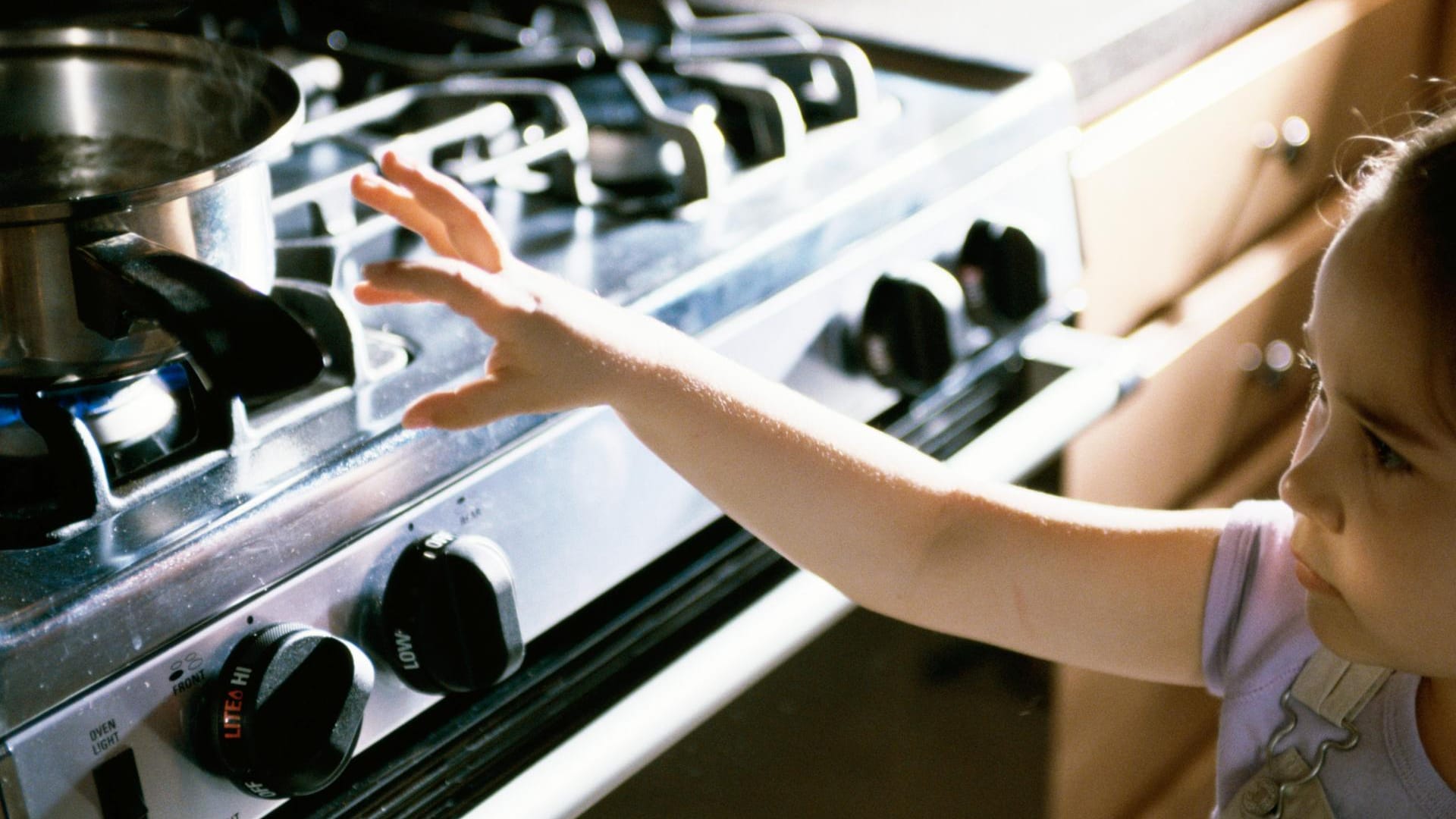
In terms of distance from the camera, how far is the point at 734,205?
29.4 inches

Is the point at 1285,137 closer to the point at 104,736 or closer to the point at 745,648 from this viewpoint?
the point at 745,648

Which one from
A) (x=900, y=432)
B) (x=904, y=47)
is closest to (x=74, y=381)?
(x=900, y=432)

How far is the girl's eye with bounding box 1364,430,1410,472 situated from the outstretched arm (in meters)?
0.15

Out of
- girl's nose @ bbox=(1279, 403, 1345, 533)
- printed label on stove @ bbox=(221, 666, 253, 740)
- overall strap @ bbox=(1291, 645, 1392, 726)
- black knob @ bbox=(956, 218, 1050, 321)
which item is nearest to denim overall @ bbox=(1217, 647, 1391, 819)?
overall strap @ bbox=(1291, 645, 1392, 726)

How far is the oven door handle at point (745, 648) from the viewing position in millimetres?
587

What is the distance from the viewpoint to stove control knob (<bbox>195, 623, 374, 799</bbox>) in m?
0.48

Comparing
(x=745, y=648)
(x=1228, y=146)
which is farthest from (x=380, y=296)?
(x=1228, y=146)

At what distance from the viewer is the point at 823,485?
64 cm

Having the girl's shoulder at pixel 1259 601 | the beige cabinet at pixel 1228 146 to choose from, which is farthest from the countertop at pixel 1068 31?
the girl's shoulder at pixel 1259 601

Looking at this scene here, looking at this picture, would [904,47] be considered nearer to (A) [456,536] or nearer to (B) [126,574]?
(A) [456,536]

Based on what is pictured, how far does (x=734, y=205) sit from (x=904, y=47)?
0.85 feet

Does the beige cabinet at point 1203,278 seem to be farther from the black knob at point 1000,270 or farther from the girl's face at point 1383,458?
the girl's face at point 1383,458

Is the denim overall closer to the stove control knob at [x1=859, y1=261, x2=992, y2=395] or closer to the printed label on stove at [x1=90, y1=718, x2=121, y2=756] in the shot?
the stove control knob at [x1=859, y1=261, x2=992, y2=395]

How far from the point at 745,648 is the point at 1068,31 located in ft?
1.69
